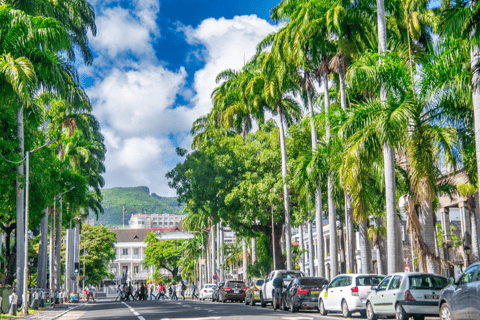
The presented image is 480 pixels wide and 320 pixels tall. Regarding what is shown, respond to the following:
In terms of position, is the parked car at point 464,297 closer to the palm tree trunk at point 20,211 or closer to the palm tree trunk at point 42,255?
the palm tree trunk at point 20,211

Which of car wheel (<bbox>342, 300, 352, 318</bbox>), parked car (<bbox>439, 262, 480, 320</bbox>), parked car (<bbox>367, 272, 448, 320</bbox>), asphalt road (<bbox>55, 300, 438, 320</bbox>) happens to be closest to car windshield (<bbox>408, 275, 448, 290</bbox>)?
parked car (<bbox>367, 272, 448, 320</bbox>)

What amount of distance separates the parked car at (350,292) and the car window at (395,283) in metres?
2.89

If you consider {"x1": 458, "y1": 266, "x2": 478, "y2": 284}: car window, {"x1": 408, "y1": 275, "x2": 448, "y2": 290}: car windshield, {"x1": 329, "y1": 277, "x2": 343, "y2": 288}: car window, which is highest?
{"x1": 458, "y1": 266, "x2": 478, "y2": 284}: car window

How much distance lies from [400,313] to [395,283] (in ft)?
3.17

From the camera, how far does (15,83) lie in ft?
86.7

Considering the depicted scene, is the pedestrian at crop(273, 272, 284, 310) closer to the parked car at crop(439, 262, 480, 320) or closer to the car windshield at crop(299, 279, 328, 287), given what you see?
the car windshield at crop(299, 279, 328, 287)

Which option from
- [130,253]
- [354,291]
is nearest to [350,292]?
[354,291]

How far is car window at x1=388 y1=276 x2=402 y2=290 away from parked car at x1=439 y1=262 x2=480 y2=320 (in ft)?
9.22

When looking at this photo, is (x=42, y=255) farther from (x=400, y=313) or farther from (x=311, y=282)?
(x=400, y=313)

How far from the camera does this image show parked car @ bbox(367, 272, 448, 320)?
16688mm

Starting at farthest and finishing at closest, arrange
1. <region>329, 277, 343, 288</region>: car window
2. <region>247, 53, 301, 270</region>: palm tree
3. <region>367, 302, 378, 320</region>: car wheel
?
<region>247, 53, 301, 270</region>: palm tree < <region>329, 277, 343, 288</region>: car window < <region>367, 302, 378, 320</region>: car wheel

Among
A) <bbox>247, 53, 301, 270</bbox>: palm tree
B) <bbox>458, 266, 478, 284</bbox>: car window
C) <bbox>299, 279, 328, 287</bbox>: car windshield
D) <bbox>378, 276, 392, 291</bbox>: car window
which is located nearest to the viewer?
<bbox>458, 266, 478, 284</bbox>: car window

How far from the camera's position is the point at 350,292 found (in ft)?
68.9

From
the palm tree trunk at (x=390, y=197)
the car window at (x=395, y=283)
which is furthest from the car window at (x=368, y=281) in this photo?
the car window at (x=395, y=283)
